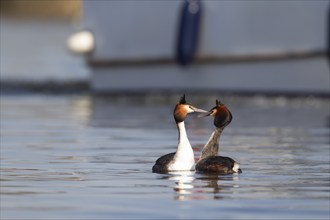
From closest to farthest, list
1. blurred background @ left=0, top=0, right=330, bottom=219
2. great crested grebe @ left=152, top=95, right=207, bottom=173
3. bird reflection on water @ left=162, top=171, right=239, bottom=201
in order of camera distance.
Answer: blurred background @ left=0, top=0, right=330, bottom=219 < bird reflection on water @ left=162, top=171, right=239, bottom=201 < great crested grebe @ left=152, top=95, right=207, bottom=173

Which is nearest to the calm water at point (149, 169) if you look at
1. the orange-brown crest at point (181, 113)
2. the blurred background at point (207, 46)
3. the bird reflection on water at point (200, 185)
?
the bird reflection on water at point (200, 185)

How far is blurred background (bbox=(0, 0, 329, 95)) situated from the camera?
1178 inches

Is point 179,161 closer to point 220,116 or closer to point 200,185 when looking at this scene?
point 220,116

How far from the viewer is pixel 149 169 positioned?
14469mm

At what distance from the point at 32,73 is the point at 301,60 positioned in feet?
143

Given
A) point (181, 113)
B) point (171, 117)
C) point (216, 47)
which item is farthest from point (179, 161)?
point (216, 47)

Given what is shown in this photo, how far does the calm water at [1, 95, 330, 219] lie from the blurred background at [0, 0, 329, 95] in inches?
77.3

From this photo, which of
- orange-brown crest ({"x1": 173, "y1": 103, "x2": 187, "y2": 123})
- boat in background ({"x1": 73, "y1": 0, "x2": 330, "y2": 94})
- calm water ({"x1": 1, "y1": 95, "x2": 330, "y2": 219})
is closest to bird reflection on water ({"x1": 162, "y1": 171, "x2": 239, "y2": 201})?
calm water ({"x1": 1, "y1": 95, "x2": 330, "y2": 219})

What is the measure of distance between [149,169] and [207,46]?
19879 mm

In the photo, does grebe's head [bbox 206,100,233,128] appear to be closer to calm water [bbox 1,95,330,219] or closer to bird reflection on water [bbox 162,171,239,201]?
calm water [bbox 1,95,330,219]

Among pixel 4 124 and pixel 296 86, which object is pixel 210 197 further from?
pixel 296 86

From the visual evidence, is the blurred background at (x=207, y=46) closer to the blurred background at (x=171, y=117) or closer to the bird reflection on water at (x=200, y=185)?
the blurred background at (x=171, y=117)

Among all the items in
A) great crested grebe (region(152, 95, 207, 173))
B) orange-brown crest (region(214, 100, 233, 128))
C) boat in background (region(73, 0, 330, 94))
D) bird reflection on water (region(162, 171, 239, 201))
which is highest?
boat in background (region(73, 0, 330, 94))

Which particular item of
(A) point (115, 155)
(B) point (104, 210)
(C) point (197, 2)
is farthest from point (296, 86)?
(B) point (104, 210)
